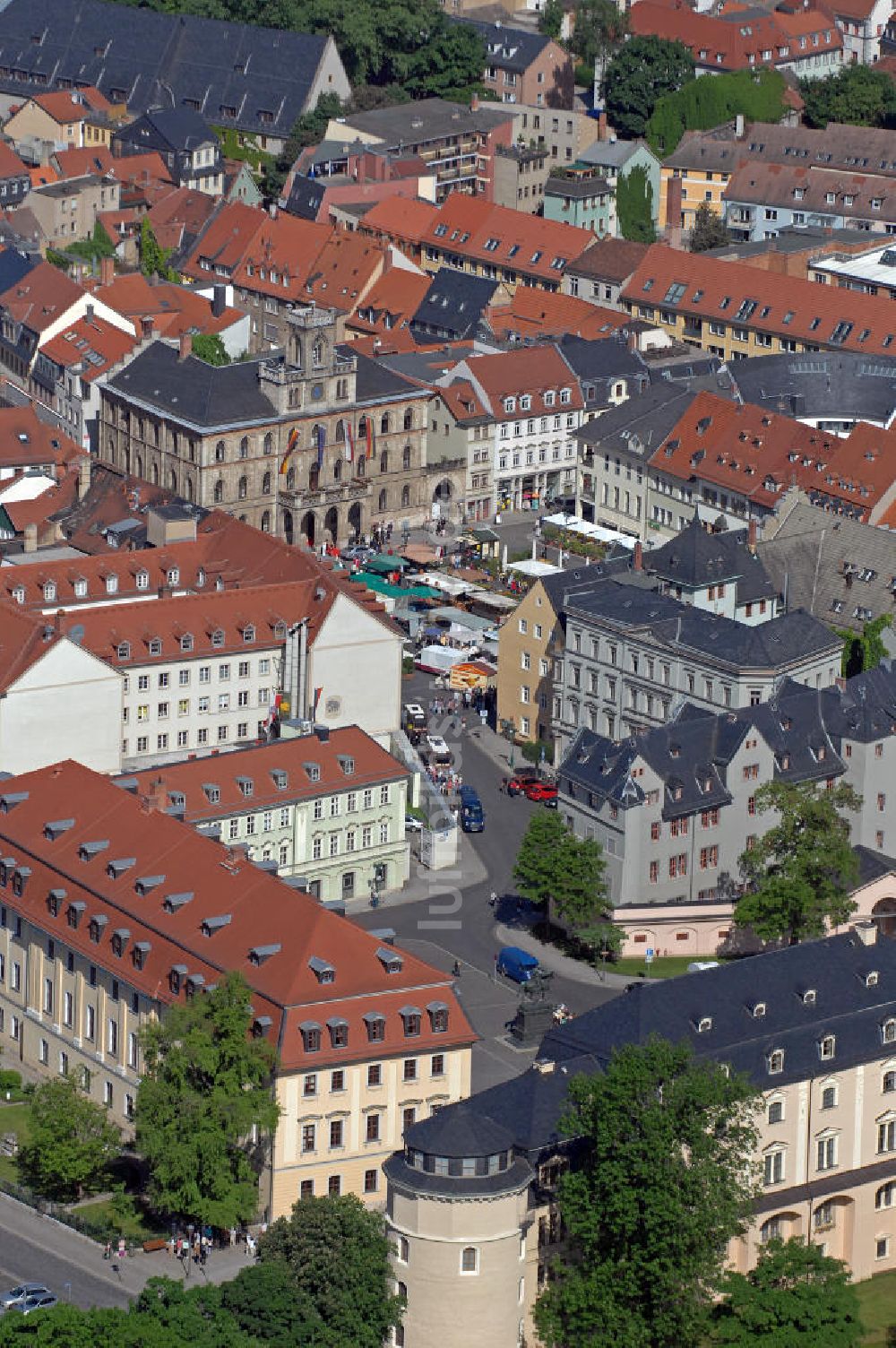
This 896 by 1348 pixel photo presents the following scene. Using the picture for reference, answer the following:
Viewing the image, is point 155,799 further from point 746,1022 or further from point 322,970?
point 746,1022

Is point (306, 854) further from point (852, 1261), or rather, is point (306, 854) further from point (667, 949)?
point (852, 1261)

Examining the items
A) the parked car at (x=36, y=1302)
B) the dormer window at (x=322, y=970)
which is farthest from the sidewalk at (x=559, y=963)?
the parked car at (x=36, y=1302)

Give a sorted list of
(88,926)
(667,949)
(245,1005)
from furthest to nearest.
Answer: (667,949) → (88,926) → (245,1005)

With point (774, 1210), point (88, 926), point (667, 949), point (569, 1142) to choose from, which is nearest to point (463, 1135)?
point (569, 1142)

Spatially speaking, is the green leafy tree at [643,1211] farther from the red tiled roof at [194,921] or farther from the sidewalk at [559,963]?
the sidewalk at [559,963]

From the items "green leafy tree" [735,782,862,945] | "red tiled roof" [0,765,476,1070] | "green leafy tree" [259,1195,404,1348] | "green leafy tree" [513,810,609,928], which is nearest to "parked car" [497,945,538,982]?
"green leafy tree" [513,810,609,928]
